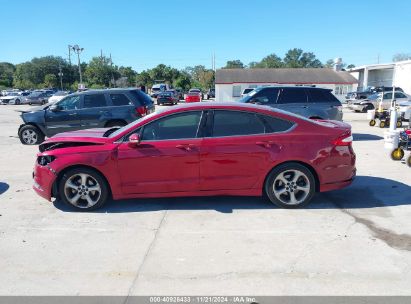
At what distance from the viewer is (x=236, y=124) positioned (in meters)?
5.11

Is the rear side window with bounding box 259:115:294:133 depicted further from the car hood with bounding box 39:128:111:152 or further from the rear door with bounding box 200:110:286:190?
the car hood with bounding box 39:128:111:152

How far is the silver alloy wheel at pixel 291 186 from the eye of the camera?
5.09 m

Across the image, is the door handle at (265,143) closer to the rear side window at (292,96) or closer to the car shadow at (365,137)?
the rear side window at (292,96)

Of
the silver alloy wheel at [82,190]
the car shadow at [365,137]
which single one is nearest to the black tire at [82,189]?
the silver alloy wheel at [82,190]

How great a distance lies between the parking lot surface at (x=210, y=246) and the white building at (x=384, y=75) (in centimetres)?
3970

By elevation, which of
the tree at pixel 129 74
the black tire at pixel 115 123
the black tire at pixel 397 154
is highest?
the tree at pixel 129 74

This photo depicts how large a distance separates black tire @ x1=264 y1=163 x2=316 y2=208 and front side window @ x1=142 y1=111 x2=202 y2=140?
133 cm

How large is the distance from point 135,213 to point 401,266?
11.2ft

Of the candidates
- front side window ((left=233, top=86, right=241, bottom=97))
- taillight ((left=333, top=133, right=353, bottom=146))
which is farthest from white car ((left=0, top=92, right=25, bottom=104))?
taillight ((left=333, top=133, right=353, bottom=146))

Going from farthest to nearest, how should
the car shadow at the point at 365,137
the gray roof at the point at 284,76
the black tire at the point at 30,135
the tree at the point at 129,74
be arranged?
the tree at the point at 129,74, the gray roof at the point at 284,76, the car shadow at the point at 365,137, the black tire at the point at 30,135

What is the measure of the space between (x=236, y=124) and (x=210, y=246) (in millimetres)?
1898

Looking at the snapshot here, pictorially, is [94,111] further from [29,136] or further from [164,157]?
[164,157]

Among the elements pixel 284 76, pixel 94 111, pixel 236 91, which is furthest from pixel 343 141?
pixel 284 76

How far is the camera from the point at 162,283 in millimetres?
3316
